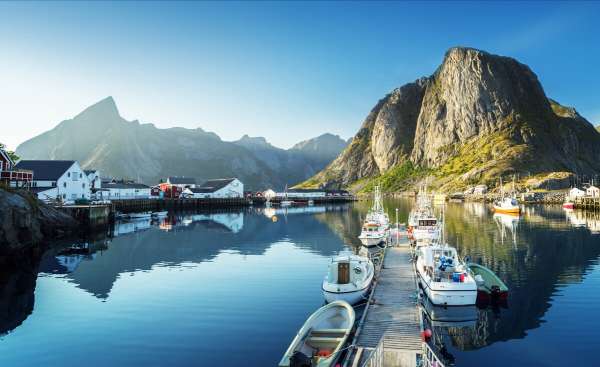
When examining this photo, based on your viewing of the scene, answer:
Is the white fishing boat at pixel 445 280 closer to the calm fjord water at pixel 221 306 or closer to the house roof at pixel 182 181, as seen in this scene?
the calm fjord water at pixel 221 306

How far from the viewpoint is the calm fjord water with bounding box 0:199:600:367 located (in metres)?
18.7

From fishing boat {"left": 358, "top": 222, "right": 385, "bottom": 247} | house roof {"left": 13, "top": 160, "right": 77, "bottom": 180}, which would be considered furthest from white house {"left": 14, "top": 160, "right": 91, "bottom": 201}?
fishing boat {"left": 358, "top": 222, "right": 385, "bottom": 247}

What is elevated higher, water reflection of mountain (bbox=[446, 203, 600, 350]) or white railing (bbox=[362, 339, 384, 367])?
white railing (bbox=[362, 339, 384, 367])

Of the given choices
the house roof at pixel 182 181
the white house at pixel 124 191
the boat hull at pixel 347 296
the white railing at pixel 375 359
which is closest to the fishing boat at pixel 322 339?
the white railing at pixel 375 359

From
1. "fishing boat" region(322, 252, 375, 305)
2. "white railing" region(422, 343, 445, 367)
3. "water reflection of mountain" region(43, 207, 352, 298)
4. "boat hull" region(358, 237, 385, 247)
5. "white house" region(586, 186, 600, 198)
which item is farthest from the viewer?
"white house" region(586, 186, 600, 198)

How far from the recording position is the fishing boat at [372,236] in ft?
165

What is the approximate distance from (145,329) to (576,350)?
992 inches

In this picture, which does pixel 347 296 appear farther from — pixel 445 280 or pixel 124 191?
pixel 124 191

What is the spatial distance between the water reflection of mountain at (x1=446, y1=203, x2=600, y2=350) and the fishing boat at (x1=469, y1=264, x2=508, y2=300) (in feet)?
3.72

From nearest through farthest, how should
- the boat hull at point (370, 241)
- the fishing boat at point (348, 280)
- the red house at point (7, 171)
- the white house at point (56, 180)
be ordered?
1. the fishing boat at point (348, 280)
2. the boat hull at point (370, 241)
3. the red house at point (7, 171)
4. the white house at point (56, 180)

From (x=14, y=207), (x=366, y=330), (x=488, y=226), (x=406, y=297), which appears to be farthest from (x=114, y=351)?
(x=488, y=226)

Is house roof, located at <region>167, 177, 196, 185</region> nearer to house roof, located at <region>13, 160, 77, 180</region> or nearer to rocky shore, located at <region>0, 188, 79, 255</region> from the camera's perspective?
house roof, located at <region>13, 160, 77, 180</region>

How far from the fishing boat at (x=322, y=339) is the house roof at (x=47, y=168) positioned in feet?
285

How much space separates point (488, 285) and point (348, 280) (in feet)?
39.5
